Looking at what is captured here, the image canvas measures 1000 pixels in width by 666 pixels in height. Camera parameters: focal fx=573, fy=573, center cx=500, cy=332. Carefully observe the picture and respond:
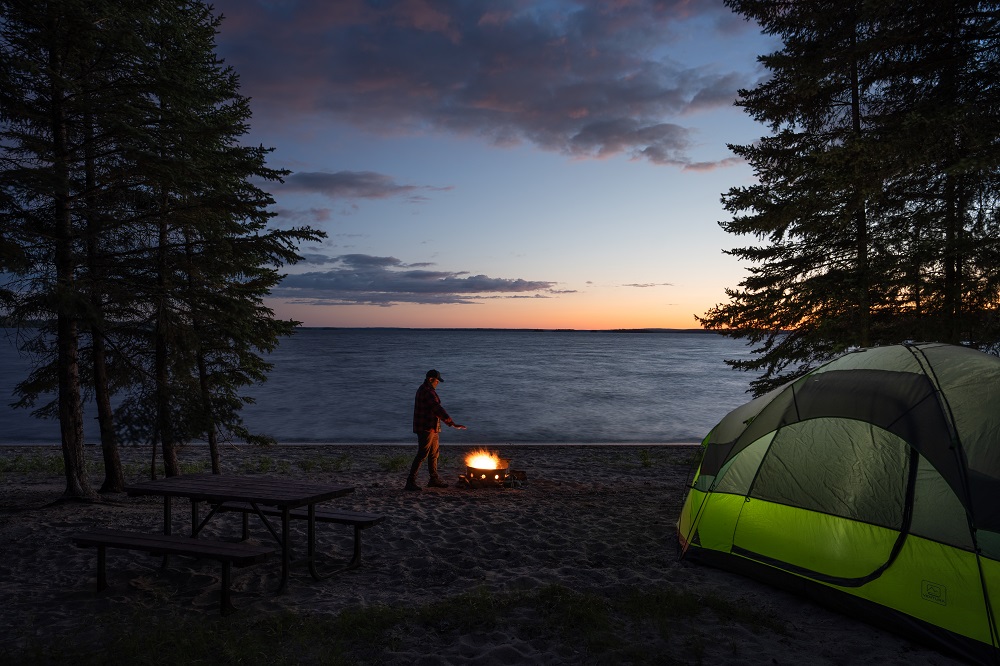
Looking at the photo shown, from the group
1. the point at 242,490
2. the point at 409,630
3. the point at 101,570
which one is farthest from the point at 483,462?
the point at 101,570

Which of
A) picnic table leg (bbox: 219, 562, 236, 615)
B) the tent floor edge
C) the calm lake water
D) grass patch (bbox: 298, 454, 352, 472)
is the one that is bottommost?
the calm lake water

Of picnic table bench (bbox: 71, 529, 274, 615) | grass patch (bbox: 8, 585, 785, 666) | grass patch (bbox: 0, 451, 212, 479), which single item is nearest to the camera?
grass patch (bbox: 8, 585, 785, 666)

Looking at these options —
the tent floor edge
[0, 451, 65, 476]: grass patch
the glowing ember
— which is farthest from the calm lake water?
the tent floor edge

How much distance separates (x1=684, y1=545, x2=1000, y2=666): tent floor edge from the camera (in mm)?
4367

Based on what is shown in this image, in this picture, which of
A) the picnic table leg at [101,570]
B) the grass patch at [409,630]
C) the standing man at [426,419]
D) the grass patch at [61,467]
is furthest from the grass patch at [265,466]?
the grass patch at [409,630]

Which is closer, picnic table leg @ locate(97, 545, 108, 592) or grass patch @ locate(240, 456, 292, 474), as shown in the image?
picnic table leg @ locate(97, 545, 108, 592)

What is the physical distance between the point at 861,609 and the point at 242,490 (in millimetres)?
5882

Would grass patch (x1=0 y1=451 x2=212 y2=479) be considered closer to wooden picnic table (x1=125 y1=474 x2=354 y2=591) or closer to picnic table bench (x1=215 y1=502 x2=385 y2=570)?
wooden picnic table (x1=125 y1=474 x2=354 y2=591)

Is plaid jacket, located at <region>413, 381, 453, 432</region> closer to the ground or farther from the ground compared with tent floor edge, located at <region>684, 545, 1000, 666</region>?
farther from the ground

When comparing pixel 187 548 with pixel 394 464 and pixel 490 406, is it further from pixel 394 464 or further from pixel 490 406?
pixel 490 406

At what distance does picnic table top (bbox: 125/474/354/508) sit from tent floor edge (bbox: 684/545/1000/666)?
4144mm

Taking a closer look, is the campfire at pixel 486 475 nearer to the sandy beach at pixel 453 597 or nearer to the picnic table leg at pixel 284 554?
the sandy beach at pixel 453 597

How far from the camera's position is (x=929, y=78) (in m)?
11.2

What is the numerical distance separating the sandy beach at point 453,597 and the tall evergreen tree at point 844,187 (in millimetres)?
5891
